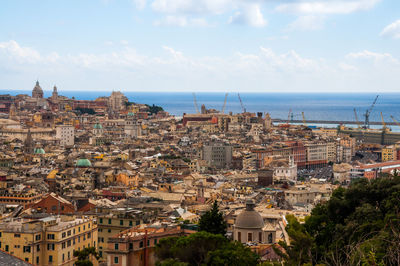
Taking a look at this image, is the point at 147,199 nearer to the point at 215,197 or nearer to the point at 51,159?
the point at 215,197

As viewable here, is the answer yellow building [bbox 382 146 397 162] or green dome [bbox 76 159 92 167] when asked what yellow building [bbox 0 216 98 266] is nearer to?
green dome [bbox 76 159 92 167]

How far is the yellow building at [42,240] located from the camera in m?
28.5

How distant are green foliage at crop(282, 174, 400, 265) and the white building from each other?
7718 cm

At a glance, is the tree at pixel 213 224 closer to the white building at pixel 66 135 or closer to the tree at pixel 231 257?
the tree at pixel 231 257

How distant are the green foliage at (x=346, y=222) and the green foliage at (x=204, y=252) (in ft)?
4.94

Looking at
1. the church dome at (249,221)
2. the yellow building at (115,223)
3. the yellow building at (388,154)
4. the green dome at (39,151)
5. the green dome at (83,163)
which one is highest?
the church dome at (249,221)

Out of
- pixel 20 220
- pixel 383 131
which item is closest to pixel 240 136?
pixel 383 131

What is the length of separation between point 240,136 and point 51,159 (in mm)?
40311

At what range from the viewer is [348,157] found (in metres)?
100

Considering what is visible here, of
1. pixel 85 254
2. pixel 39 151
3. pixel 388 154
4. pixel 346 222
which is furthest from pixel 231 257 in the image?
pixel 388 154

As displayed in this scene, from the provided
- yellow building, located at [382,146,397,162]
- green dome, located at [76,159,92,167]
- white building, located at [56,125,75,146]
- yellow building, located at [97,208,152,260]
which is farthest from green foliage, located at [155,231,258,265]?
white building, located at [56,125,75,146]

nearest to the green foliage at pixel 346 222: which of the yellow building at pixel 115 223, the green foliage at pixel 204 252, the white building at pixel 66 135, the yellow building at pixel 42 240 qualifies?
the green foliage at pixel 204 252

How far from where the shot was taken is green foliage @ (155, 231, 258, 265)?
2327 centimetres

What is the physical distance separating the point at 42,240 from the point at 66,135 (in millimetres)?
78458
